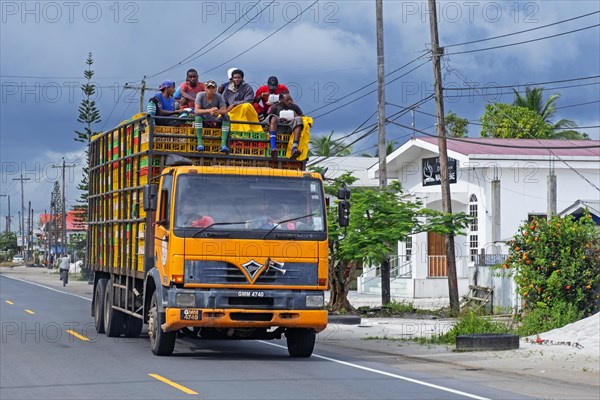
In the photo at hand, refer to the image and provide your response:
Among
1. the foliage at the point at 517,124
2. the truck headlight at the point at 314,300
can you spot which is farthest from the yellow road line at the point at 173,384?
the foliage at the point at 517,124

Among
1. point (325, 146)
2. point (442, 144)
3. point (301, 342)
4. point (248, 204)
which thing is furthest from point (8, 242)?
point (248, 204)

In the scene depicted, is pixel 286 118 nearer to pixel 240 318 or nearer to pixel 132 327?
pixel 240 318

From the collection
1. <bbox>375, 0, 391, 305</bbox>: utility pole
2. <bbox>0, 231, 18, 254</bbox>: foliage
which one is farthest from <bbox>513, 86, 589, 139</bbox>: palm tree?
<bbox>0, 231, 18, 254</bbox>: foliage

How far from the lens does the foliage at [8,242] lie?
166 m

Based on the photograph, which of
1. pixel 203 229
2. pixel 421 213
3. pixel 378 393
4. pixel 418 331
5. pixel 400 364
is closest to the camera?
pixel 378 393

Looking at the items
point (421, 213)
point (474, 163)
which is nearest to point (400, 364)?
Result: point (421, 213)

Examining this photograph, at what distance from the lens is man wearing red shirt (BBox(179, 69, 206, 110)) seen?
18.2 meters

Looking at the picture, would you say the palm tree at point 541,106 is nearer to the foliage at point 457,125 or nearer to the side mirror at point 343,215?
the foliage at point 457,125

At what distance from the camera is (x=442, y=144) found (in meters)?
28.4

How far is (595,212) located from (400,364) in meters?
15.7

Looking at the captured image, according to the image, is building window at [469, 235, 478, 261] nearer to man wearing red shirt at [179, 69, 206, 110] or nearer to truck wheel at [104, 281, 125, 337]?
truck wheel at [104, 281, 125, 337]

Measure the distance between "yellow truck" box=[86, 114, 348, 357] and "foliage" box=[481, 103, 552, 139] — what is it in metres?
38.4

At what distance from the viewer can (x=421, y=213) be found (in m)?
28.8

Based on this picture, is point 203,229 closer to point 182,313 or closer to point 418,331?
point 182,313
